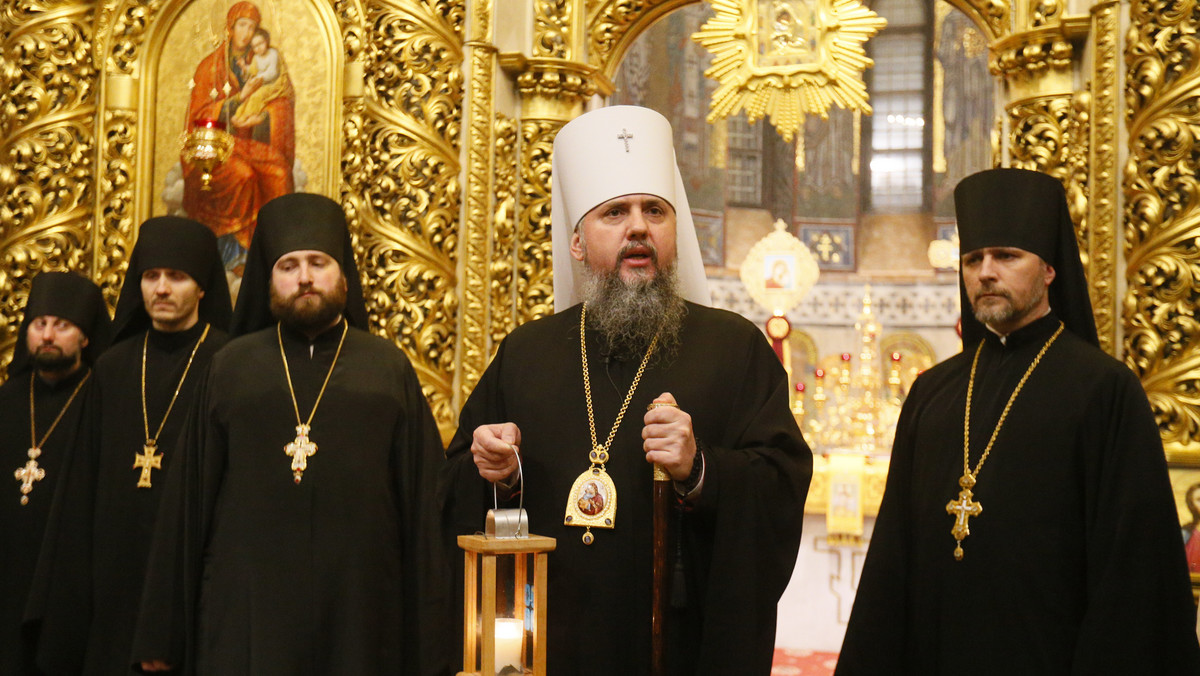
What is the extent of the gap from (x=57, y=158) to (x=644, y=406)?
14.0 ft

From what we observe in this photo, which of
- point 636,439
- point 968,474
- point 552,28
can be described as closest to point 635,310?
point 636,439

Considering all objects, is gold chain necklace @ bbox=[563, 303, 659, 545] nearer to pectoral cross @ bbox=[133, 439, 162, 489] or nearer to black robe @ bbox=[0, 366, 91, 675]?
pectoral cross @ bbox=[133, 439, 162, 489]

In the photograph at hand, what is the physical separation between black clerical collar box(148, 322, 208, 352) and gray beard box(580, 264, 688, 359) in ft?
8.01

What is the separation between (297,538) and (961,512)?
2.17 metres

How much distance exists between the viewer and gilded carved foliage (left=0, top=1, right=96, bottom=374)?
6258 mm

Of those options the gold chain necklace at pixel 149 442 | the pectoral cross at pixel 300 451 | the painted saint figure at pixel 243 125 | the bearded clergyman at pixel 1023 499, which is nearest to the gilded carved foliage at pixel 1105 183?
the bearded clergyman at pixel 1023 499

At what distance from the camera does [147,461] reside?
5000mm

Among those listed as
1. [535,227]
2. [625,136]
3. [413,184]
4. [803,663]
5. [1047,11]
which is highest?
[1047,11]

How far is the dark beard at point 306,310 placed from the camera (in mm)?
4430

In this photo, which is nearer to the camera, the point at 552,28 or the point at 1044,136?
the point at 1044,136

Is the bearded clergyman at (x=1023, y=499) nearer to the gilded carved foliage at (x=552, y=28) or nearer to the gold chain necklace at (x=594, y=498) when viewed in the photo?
the gold chain necklace at (x=594, y=498)

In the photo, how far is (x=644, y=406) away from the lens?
10.9 feet

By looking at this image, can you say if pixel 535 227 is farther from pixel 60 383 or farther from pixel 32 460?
pixel 32 460

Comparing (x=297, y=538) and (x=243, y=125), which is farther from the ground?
(x=243, y=125)
